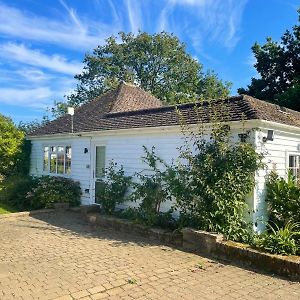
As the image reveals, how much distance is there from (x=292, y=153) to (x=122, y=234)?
5766mm

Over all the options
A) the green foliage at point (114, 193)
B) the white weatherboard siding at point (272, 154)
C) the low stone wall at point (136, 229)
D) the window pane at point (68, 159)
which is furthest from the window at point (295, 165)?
the window pane at point (68, 159)

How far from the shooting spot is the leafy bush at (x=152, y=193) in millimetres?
9773

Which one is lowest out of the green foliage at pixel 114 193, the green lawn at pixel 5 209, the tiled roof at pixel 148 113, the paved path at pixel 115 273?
the paved path at pixel 115 273

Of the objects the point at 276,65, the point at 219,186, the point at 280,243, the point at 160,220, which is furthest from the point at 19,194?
the point at 276,65

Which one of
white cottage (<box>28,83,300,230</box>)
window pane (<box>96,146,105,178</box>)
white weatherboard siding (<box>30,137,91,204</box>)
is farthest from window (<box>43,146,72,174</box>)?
window pane (<box>96,146,105,178</box>)

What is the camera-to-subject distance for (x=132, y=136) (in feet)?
39.5

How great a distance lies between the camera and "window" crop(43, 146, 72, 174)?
15602 mm

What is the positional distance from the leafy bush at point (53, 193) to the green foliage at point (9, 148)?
4879mm

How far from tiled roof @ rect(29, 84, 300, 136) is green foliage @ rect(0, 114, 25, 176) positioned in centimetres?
152

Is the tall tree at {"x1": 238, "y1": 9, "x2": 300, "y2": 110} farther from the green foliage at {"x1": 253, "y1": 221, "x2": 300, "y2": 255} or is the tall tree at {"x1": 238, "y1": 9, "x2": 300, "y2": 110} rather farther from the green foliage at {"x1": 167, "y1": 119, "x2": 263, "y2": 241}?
the green foliage at {"x1": 253, "y1": 221, "x2": 300, "y2": 255}

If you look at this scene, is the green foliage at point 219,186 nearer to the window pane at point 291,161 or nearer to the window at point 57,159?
the window pane at point 291,161

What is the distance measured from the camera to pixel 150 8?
10.4 metres

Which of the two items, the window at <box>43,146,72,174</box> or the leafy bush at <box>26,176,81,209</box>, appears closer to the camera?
the leafy bush at <box>26,176,81,209</box>

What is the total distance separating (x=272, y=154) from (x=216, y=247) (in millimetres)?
3472
